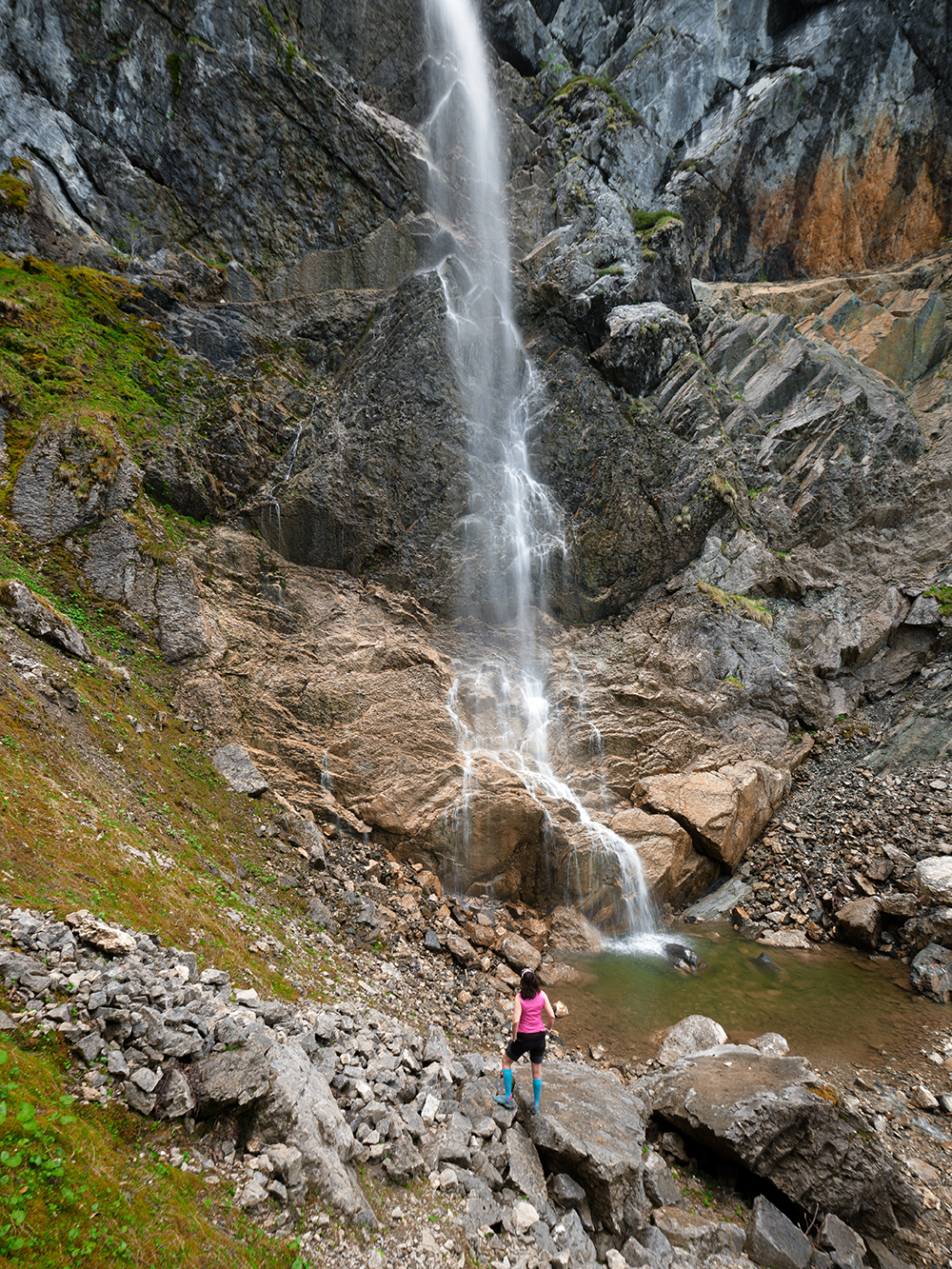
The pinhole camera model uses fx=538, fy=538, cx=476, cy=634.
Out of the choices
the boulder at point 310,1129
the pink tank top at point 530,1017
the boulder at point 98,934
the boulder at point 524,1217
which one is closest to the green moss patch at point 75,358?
the boulder at point 98,934

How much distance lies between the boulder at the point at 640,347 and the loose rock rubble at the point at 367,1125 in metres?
24.7

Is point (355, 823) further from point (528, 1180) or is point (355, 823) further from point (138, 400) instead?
point (138, 400)

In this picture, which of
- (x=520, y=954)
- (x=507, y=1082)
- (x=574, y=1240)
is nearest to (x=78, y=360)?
(x=520, y=954)

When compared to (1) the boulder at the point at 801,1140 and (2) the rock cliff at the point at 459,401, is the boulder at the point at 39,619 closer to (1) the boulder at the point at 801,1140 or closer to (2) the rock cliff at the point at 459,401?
(2) the rock cliff at the point at 459,401

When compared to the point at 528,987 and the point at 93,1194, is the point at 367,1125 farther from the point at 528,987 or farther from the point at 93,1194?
the point at 93,1194

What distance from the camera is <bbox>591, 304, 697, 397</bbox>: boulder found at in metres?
23.7

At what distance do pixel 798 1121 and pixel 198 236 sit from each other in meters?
30.6

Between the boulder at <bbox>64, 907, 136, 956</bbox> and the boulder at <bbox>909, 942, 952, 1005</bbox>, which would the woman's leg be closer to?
the boulder at <bbox>64, 907, 136, 956</bbox>

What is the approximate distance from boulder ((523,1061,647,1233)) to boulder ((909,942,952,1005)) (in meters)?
8.19

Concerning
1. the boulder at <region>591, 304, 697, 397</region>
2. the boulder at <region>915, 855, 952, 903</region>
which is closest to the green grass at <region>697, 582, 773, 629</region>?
the boulder at <region>915, 855, 952, 903</region>

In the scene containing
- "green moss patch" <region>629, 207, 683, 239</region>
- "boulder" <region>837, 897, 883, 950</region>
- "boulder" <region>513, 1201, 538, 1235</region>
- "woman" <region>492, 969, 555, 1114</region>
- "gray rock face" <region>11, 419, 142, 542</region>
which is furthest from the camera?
"green moss patch" <region>629, 207, 683, 239</region>

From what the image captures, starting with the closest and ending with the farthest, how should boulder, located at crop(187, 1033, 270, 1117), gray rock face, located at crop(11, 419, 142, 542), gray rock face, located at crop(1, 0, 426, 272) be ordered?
boulder, located at crop(187, 1033, 270, 1117) → gray rock face, located at crop(11, 419, 142, 542) → gray rock face, located at crop(1, 0, 426, 272)

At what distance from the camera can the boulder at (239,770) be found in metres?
12.0

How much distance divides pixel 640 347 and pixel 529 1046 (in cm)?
2548
